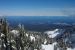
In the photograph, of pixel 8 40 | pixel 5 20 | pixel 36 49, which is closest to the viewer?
pixel 8 40

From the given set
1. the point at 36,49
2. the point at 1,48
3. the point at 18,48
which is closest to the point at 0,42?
the point at 1,48

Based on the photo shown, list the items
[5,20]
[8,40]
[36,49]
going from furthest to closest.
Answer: [36,49], [5,20], [8,40]

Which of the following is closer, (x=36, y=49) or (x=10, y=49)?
(x=10, y=49)

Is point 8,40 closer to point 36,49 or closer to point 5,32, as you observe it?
point 5,32

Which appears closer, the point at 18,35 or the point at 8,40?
the point at 8,40

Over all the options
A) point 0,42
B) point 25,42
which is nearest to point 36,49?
point 25,42

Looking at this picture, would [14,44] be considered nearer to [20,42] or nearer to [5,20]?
[20,42]

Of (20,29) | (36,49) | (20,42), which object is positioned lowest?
(36,49)

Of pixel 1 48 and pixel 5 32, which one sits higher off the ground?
pixel 5 32

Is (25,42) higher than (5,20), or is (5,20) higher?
(5,20)
